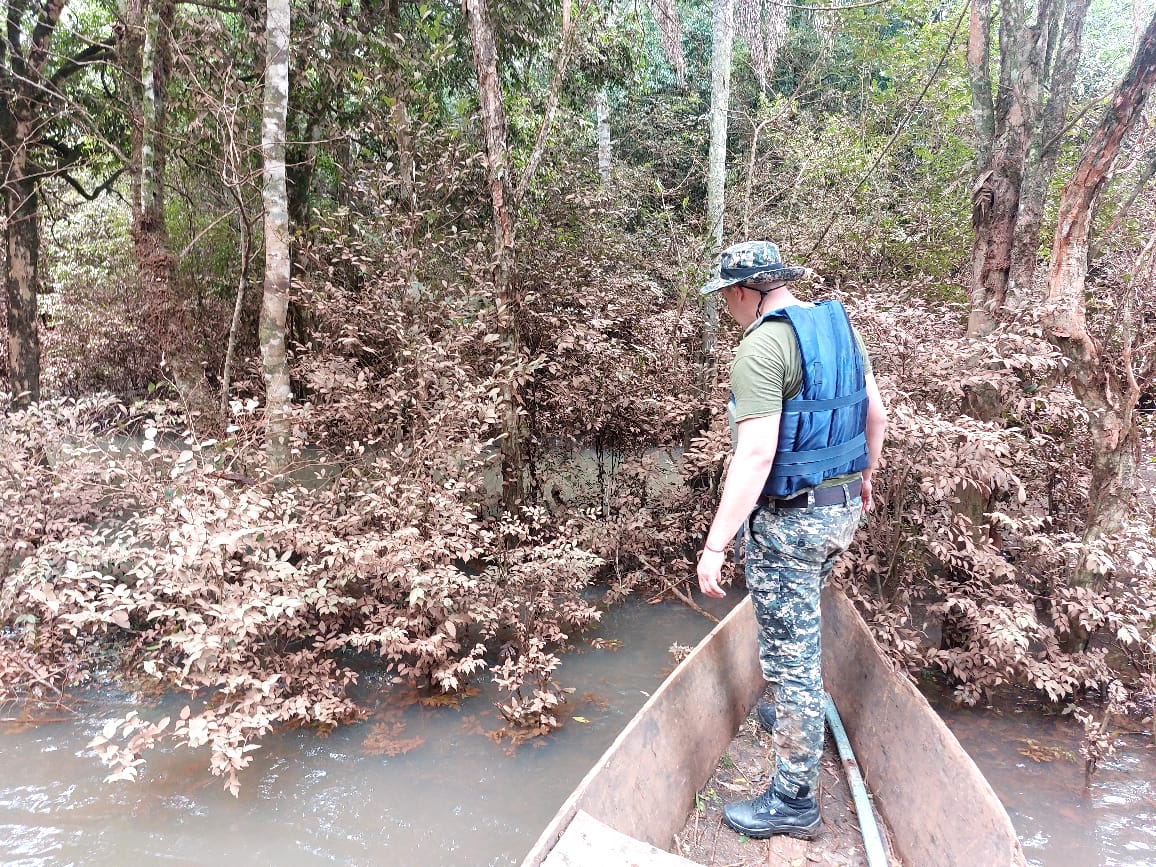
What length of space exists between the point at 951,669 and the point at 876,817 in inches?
63.5

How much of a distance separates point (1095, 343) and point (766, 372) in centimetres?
253

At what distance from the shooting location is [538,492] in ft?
19.2

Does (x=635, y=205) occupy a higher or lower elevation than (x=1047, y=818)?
higher

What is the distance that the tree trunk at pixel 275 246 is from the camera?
4.45m

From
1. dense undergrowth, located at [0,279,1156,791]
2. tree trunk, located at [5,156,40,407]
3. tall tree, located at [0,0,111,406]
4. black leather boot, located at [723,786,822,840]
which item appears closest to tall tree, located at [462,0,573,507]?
dense undergrowth, located at [0,279,1156,791]

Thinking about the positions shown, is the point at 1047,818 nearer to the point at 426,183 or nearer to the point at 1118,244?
the point at 1118,244

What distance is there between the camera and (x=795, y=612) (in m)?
2.52

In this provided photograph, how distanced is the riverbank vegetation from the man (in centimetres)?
119

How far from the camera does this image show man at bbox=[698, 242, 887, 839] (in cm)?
228

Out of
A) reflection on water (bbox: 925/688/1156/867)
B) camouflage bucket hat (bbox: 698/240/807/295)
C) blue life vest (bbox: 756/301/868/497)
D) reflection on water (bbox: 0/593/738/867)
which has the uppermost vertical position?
camouflage bucket hat (bbox: 698/240/807/295)

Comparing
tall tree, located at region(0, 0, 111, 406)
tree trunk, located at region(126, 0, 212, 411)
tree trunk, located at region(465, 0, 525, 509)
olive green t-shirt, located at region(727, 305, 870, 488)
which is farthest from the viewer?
tall tree, located at region(0, 0, 111, 406)

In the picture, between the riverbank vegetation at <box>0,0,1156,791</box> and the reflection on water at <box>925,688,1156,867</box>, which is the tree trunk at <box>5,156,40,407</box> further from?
the reflection on water at <box>925,688,1156,867</box>

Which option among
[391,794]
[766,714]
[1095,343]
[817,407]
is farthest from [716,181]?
[391,794]

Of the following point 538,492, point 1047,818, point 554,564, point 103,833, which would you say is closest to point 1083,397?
point 1047,818
